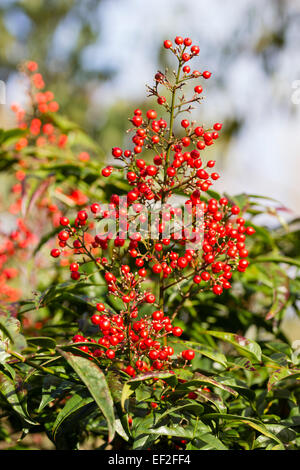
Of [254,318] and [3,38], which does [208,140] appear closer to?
[254,318]

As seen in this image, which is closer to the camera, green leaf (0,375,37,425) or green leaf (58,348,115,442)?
green leaf (58,348,115,442)

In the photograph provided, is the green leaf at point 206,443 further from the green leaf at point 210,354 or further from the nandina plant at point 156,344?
the green leaf at point 210,354

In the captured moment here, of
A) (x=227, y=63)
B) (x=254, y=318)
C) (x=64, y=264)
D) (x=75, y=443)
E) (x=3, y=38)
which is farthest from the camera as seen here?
(x=3, y=38)

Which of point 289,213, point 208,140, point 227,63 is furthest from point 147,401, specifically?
point 227,63

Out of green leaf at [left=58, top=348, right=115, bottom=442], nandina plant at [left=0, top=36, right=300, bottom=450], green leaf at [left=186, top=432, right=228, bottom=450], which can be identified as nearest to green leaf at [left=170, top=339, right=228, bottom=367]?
nandina plant at [left=0, top=36, right=300, bottom=450]

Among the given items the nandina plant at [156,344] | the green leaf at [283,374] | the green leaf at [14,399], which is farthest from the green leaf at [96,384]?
the green leaf at [283,374]

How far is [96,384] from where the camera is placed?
0.56 metres

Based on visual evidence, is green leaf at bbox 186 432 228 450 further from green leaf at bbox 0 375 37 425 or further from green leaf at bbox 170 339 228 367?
green leaf at bbox 0 375 37 425

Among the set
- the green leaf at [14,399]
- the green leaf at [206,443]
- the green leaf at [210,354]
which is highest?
the green leaf at [210,354]

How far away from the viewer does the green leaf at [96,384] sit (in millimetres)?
519

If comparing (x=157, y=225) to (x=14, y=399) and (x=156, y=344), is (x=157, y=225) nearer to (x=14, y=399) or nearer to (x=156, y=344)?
(x=156, y=344)

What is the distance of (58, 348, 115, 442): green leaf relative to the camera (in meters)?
0.52

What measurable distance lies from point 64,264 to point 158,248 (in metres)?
0.69

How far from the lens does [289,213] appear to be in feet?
3.78
